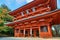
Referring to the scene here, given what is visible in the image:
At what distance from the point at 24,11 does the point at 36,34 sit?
362 cm

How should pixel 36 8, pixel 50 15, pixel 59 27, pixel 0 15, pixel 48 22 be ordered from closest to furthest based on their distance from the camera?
pixel 50 15 < pixel 48 22 < pixel 36 8 < pixel 59 27 < pixel 0 15

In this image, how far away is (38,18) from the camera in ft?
42.1

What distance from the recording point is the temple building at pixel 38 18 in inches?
488

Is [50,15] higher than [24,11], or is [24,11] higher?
[24,11]

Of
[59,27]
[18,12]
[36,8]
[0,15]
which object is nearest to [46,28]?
[36,8]

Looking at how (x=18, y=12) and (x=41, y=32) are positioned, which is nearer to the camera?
(x=41, y=32)

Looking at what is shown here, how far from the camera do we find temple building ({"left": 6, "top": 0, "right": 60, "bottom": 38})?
12.4 metres

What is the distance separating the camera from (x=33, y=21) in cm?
1417

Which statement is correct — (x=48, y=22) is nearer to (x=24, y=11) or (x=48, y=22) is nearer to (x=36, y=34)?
(x=36, y=34)

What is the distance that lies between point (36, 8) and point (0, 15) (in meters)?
7.64

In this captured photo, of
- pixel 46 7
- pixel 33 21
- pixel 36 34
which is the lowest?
pixel 36 34

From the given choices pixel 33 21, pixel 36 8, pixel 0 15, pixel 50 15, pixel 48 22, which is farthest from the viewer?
pixel 0 15

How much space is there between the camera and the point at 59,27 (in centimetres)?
1731

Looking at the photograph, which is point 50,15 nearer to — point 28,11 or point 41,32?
point 41,32
